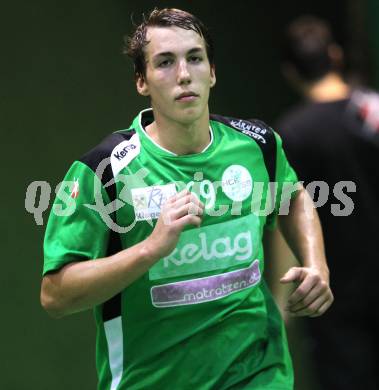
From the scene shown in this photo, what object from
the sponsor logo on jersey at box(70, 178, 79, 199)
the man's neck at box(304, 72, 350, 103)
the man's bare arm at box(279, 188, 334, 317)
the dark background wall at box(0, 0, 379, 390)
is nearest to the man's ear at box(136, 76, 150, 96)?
the sponsor logo on jersey at box(70, 178, 79, 199)

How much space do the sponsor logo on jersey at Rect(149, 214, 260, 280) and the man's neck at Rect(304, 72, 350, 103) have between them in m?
1.02

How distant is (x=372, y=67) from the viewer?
5484mm

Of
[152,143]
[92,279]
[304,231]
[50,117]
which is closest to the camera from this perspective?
[92,279]

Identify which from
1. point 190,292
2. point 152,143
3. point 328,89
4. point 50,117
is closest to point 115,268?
point 190,292

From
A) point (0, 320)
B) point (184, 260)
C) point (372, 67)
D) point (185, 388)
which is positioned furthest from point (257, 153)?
point (0, 320)

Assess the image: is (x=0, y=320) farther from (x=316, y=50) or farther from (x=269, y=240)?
(x=316, y=50)

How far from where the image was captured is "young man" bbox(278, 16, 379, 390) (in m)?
3.89

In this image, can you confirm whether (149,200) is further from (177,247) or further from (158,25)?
(158,25)

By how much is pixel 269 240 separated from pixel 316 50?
8.51 feet

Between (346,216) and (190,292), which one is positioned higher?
(346,216)

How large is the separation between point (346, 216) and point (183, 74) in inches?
45.2

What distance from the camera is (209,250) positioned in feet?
10.5

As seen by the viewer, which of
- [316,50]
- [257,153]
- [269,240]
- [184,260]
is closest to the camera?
[184,260]

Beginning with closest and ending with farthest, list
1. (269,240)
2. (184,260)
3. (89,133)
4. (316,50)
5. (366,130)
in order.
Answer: (184,260), (366,130), (316,50), (89,133), (269,240)
